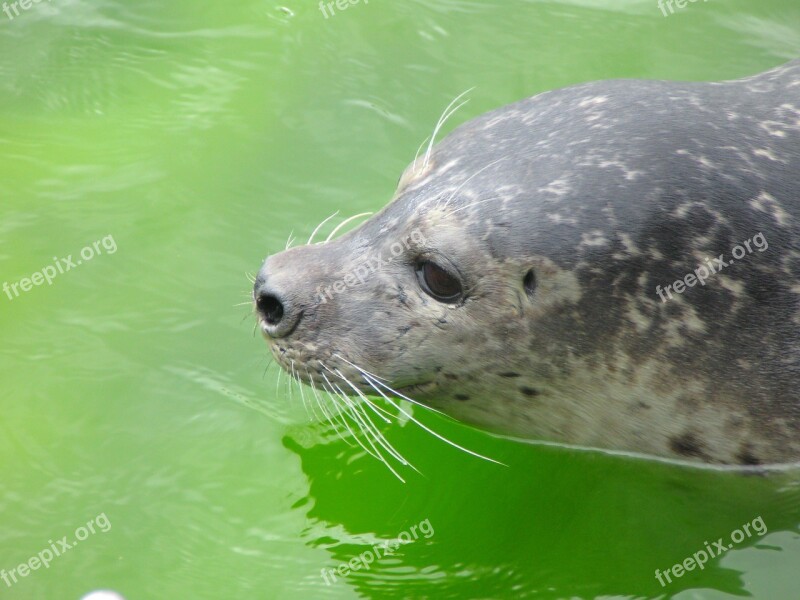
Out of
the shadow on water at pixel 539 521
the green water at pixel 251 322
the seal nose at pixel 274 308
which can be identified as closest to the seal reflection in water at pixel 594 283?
the seal nose at pixel 274 308

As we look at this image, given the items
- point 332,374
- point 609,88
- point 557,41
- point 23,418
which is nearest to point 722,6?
point 557,41

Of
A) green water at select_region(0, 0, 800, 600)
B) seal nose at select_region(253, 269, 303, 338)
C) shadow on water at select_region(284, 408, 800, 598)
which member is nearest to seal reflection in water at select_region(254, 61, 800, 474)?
seal nose at select_region(253, 269, 303, 338)

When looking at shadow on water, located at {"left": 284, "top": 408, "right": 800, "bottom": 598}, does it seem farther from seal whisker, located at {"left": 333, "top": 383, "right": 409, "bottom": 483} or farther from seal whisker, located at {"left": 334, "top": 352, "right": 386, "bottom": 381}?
seal whisker, located at {"left": 334, "top": 352, "right": 386, "bottom": 381}

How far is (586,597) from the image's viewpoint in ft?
12.9

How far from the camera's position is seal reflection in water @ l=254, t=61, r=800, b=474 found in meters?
3.82

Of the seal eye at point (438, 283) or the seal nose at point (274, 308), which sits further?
the seal nose at point (274, 308)

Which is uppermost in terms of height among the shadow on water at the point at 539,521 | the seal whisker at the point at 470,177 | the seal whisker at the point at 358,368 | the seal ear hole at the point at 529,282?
the seal whisker at the point at 470,177

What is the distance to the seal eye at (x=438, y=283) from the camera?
388cm

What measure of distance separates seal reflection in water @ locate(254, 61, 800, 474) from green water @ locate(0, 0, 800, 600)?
0.39 m

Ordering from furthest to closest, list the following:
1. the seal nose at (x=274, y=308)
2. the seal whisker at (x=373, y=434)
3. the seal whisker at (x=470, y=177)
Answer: the seal whisker at (x=373, y=434), the seal nose at (x=274, y=308), the seal whisker at (x=470, y=177)

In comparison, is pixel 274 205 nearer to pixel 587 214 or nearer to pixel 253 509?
pixel 253 509

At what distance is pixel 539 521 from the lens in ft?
13.9

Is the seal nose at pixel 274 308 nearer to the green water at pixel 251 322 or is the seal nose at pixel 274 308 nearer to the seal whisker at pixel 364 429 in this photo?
the seal whisker at pixel 364 429

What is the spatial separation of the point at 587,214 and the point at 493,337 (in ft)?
1.72
